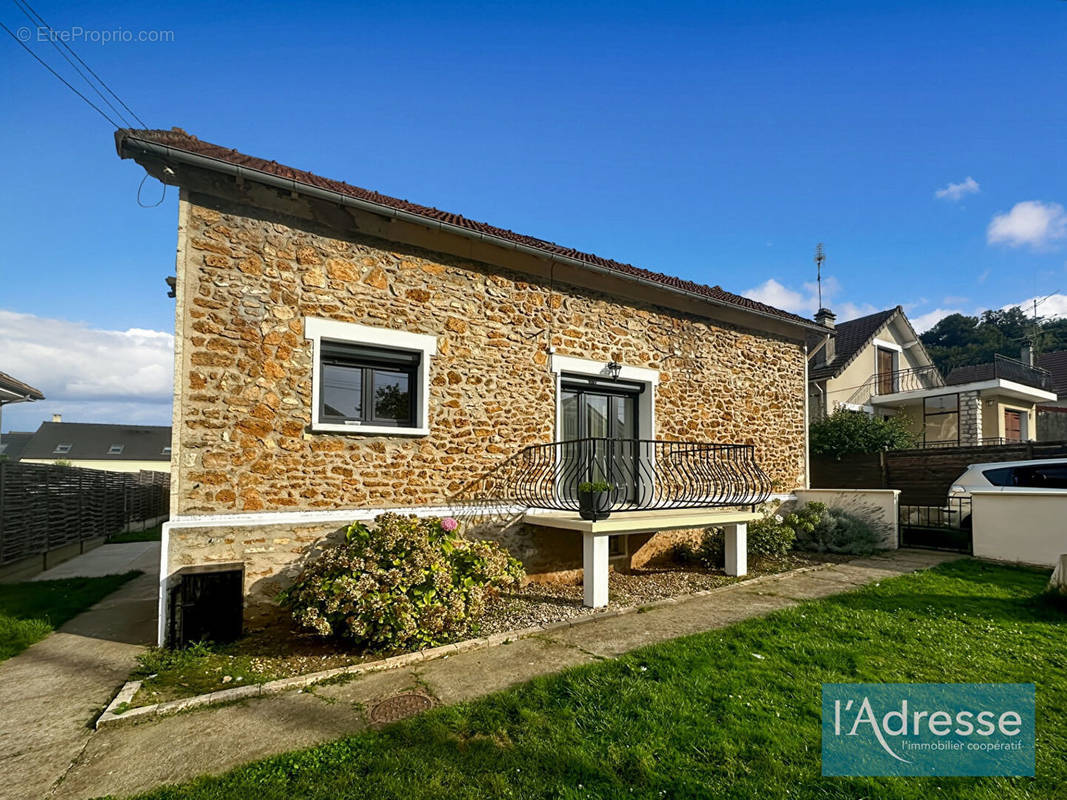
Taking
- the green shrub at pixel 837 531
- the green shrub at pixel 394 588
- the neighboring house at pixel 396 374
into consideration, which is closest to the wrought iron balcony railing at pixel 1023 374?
the green shrub at pixel 837 531

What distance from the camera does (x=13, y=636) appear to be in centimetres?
539

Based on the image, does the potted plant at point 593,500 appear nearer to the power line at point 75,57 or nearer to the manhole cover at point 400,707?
the manhole cover at point 400,707

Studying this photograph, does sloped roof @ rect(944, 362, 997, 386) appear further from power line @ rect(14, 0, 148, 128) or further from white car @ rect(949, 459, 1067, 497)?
power line @ rect(14, 0, 148, 128)

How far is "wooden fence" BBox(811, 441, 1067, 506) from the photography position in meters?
11.2

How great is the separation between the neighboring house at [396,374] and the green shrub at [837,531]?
130 cm

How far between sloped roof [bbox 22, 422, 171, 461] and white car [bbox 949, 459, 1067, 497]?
144ft

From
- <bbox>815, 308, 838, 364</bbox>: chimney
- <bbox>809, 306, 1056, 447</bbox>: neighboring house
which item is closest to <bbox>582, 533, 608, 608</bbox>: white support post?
<bbox>809, 306, 1056, 447</bbox>: neighboring house

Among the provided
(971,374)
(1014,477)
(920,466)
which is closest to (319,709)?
(1014,477)

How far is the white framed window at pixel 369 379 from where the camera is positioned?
19.6 feet

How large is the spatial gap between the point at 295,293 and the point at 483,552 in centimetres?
365

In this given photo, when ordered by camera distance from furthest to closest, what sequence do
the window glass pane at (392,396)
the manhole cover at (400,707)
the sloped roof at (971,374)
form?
the sloped roof at (971,374), the window glass pane at (392,396), the manhole cover at (400,707)

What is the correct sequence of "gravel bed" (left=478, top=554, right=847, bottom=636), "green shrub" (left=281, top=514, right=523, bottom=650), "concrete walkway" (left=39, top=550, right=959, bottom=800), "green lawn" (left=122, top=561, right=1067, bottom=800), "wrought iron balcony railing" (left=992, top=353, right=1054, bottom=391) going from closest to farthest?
"green lawn" (left=122, top=561, right=1067, bottom=800), "concrete walkway" (left=39, top=550, right=959, bottom=800), "green shrub" (left=281, top=514, right=523, bottom=650), "gravel bed" (left=478, top=554, right=847, bottom=636), "wrought iron balcony railing" (left=992, top=353, right=1054, bottom=391)

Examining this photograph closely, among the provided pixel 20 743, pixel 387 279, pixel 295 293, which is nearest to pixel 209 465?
pixel 295 293

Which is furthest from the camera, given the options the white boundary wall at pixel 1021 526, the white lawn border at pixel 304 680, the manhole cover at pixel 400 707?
the white boundary wall at pixel 1021 526
